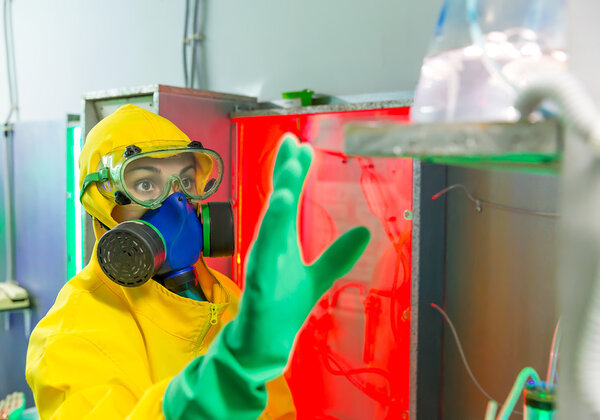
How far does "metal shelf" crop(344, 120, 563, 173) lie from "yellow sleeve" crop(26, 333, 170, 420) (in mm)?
955

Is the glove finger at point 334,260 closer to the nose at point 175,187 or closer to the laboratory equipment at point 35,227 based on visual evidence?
the nose at point 175,187

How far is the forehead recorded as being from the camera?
1.50 meters

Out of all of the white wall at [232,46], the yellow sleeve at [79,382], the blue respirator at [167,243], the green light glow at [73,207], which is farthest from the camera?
the green light glow at [73,207]

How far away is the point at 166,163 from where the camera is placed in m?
1.54

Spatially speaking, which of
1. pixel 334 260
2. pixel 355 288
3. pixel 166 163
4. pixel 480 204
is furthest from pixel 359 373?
pixel 334 260

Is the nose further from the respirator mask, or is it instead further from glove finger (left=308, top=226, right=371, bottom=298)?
glove finger (left=308, top=226, right=371, bottom=298)

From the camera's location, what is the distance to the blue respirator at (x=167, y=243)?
1.31 meters

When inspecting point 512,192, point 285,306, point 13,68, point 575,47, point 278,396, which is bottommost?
point 278,396

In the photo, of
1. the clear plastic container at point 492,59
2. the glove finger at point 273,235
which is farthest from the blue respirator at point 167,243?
the clear plastic container at point 492,59

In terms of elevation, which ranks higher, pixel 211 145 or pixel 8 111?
pixel 8 111

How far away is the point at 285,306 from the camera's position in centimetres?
73

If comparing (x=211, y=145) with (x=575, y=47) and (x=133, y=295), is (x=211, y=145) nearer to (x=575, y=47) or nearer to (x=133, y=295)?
(x=133, y=295)

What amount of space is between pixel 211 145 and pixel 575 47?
1.95 m

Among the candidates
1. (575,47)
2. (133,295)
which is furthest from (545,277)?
(575,47)
